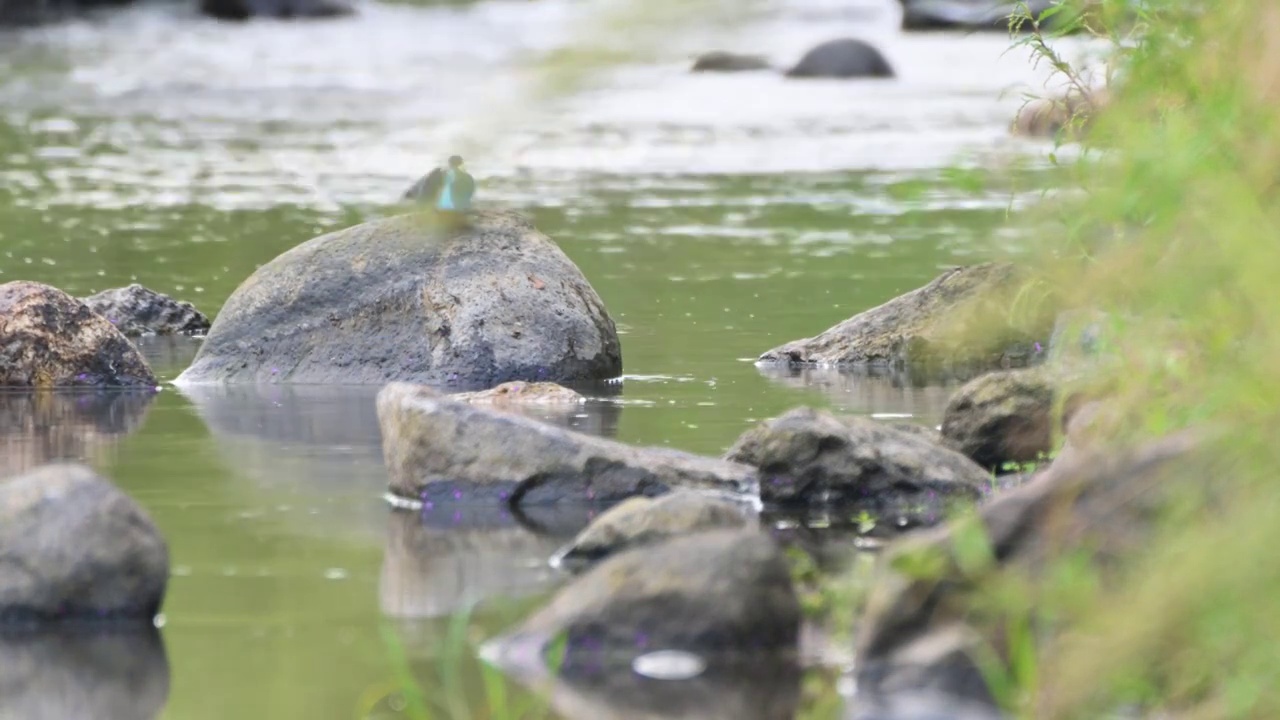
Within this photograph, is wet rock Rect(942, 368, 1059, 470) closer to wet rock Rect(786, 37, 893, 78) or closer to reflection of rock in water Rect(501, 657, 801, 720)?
reflection of rock in water Rect(501, 657, 801, 720)

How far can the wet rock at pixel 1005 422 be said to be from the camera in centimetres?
988

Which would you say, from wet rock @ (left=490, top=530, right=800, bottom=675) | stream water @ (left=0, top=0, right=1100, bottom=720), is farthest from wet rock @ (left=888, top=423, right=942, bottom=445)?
wet rock @ (left=490, top=530, right=800, bottom=675)

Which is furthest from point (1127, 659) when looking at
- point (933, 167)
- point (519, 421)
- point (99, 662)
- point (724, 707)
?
point (933, 167)

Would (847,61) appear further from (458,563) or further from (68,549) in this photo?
(68,549)

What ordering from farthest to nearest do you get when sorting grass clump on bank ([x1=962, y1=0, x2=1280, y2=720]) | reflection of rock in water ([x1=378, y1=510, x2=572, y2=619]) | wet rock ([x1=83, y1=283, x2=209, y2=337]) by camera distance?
wet rock ([x1=83, y1=283, x2=209, y2=337]) → reflection of rock in water ([x1=378, y1=510, x2=572, y2=619]) → grass clump on bank ([x1=962, y1=0, x2=1280, y2=720])

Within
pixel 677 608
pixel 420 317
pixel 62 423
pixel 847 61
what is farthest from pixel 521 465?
pixel 847 61

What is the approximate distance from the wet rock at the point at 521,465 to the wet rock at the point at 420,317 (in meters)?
3.42

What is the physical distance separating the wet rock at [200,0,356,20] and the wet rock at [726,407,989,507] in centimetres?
5878

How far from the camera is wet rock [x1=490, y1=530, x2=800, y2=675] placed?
Result: 665 centimetres

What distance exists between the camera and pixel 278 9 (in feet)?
219

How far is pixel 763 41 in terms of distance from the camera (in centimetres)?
313

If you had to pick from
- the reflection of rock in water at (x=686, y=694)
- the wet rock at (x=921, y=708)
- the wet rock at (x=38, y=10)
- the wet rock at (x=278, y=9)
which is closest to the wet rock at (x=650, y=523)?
the reflection of rock in water at (x=686, y=694)

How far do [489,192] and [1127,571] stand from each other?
1953cm

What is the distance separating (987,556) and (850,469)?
3.13 m
